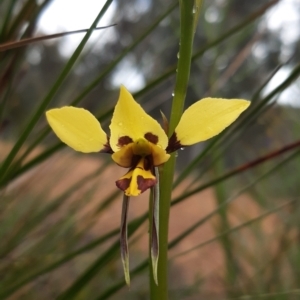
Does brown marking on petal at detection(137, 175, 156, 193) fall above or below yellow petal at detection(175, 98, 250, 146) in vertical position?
below

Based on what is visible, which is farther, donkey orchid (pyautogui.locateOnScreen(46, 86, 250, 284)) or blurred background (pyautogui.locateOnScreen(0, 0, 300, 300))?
blurred background (pyautogui.locateOnScreen(0, 0, 300, 300))

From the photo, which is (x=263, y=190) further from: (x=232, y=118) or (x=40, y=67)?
(x=40, y=67)

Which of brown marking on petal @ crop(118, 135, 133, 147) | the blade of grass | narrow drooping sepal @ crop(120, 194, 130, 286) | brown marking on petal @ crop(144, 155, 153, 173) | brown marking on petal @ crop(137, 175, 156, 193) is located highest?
the blade of grass

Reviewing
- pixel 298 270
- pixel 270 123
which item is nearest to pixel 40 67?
pixel 270 123

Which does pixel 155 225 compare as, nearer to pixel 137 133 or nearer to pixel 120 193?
pixel 137 133

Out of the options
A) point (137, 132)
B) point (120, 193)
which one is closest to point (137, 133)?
point (137, 132)

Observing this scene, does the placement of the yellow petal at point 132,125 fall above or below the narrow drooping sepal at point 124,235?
above

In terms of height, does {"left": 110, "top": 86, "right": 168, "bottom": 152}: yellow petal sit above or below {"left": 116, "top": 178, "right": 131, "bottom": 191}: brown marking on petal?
above
